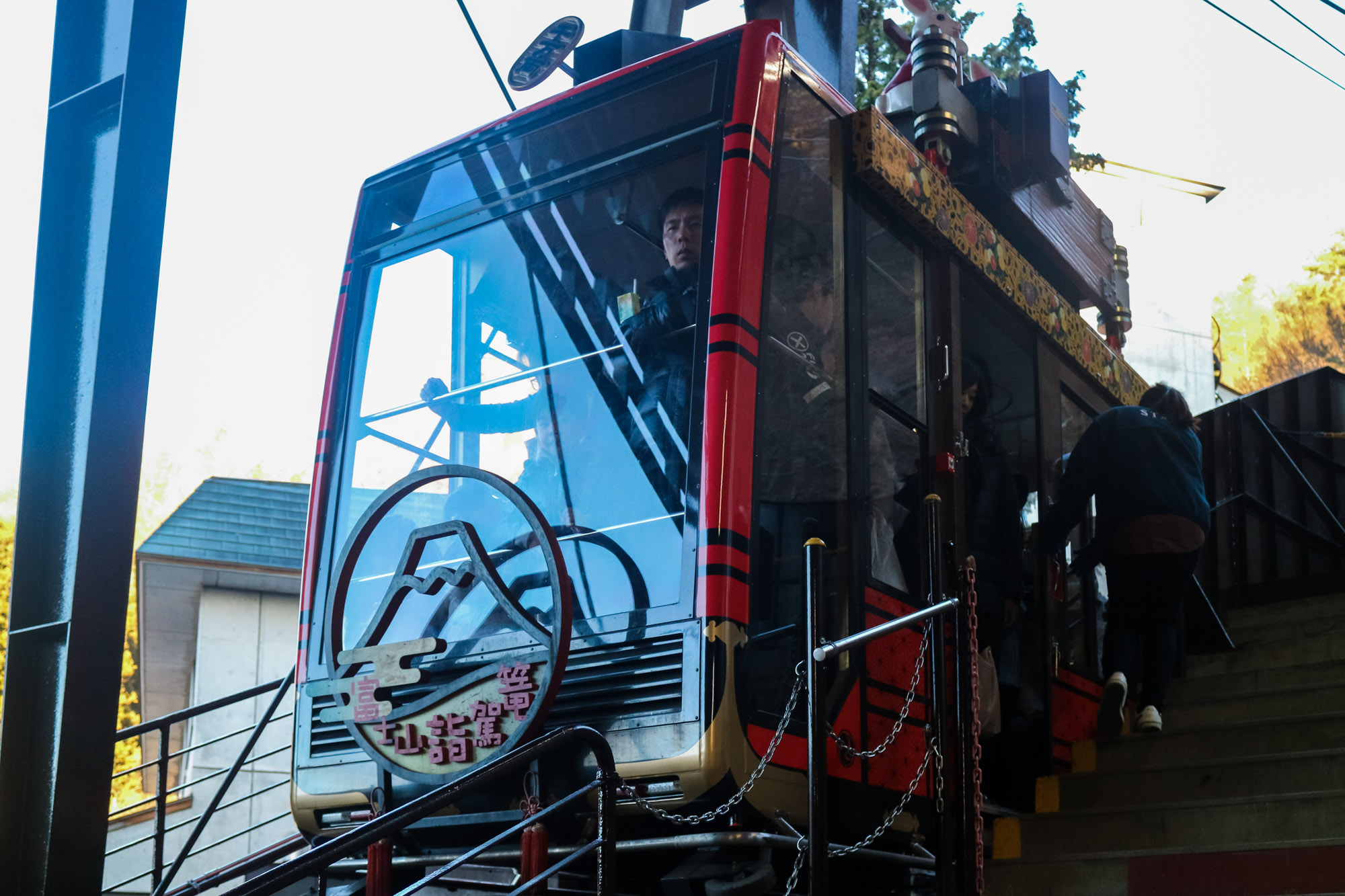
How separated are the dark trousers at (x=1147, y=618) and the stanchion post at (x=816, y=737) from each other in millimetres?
2692

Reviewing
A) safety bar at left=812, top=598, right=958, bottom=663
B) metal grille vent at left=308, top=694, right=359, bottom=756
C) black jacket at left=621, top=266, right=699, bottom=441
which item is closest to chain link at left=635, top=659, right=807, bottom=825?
safety bar at left=812, top=598, right=958, bottom=663

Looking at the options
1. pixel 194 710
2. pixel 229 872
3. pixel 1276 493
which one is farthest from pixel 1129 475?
pixel 194 710

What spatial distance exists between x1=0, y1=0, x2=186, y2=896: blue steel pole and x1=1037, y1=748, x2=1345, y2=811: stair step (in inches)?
144

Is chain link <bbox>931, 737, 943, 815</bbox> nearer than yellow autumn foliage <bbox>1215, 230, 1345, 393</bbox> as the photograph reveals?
Yes

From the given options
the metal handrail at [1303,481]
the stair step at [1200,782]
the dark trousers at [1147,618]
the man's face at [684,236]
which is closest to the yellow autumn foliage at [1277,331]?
the metal handrail at [1303,481]

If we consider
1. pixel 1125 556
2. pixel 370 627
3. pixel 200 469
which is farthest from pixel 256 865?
pixel 200 469

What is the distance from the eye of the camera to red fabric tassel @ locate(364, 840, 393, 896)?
13.5ft

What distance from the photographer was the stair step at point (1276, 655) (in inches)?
251

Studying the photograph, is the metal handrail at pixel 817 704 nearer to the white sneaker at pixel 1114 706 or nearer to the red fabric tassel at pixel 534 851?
the red fabric tassel at pixel 534 851

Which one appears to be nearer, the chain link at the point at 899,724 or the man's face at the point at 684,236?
the chain link at the point at 899,724

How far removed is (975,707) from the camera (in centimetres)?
448

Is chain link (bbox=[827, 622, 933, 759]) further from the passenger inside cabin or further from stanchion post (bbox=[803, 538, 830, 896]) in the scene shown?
the passenger inside cabin

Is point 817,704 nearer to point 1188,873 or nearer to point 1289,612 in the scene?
point 1188,873

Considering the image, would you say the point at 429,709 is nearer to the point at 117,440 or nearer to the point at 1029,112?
the point at 117,440
